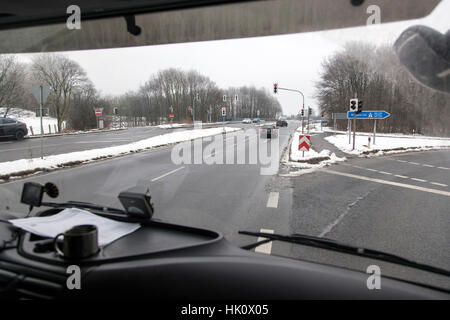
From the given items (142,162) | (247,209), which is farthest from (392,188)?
(142,162)

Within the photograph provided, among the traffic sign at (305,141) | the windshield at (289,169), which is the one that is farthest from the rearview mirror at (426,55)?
the traffic sign at (305,141)

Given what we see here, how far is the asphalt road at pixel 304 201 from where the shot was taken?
3.03m

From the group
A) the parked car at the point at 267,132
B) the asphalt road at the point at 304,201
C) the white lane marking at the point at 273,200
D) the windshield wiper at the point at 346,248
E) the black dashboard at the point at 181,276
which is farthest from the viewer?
the parked car at the point at 267,132

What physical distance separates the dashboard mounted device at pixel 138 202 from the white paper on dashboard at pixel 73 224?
7cm

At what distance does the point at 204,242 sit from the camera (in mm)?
1439

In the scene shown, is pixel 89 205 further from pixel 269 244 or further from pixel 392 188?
pixel 392 188

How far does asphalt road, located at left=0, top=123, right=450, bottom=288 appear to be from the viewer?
303 centimetres

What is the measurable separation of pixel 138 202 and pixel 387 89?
5.71ft

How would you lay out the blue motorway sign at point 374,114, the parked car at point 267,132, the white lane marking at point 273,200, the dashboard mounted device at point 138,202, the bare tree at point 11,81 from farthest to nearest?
the parked car at point 267,132, the white lane marking at point 273,200, the bare tree at point 11,81, the blue motorway sign at point 374,114, the dashboard mounted device at point 138,202

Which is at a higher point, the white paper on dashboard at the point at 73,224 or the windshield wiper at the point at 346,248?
the white paper on dashboard at the point at 73,224

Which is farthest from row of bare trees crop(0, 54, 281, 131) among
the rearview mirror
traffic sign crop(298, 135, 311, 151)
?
traffic sign crop(298, 135, 311, 151)

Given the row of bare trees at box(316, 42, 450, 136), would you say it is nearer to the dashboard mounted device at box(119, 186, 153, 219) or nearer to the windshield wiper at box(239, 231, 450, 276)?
the windshield wiper at box(239, 231, 450, 276)

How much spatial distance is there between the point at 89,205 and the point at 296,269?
152 cm

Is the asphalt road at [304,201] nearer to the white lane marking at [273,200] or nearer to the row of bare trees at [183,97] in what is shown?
the white lane marking at [273,200]
